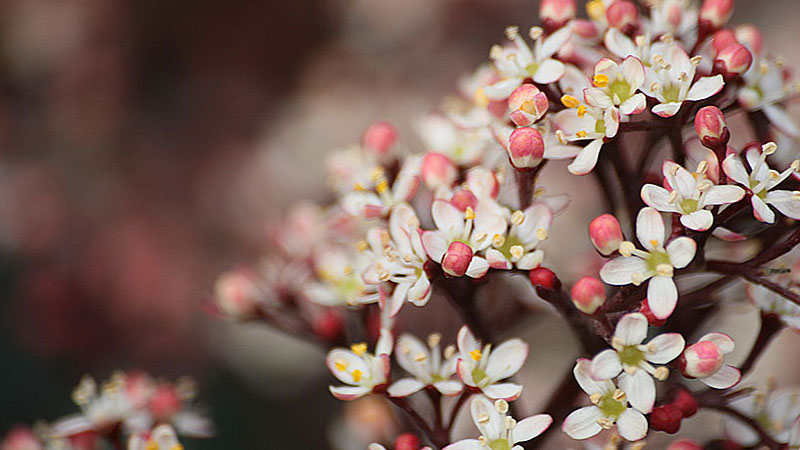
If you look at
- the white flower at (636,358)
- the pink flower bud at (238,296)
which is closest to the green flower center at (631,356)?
the white flower at (636,358)

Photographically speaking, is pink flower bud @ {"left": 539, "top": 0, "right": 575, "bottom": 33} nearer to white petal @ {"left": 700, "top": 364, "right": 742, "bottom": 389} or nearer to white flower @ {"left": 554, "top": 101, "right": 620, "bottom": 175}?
white flower @ {"left": 554, "top": 101, "right": 620, "bottom": 175}

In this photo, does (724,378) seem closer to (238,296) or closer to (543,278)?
(543,278)

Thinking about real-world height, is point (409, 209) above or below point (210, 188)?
below

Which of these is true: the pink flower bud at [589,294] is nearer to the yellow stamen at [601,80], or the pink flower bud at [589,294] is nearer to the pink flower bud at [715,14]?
the yellow stamen at [601,80]

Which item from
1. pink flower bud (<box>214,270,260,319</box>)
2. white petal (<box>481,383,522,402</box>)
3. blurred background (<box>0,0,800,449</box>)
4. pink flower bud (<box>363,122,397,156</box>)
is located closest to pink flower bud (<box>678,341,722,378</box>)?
white petal (<box>481,383,522,402</box>)

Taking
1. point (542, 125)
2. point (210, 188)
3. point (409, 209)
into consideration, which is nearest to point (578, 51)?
point (542, 125)

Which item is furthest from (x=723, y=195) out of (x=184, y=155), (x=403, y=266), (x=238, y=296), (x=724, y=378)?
(x=184, y=155)

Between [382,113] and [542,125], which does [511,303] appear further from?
[382,113]

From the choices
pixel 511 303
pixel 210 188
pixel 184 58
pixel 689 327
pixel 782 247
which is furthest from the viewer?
pixel 184 58
